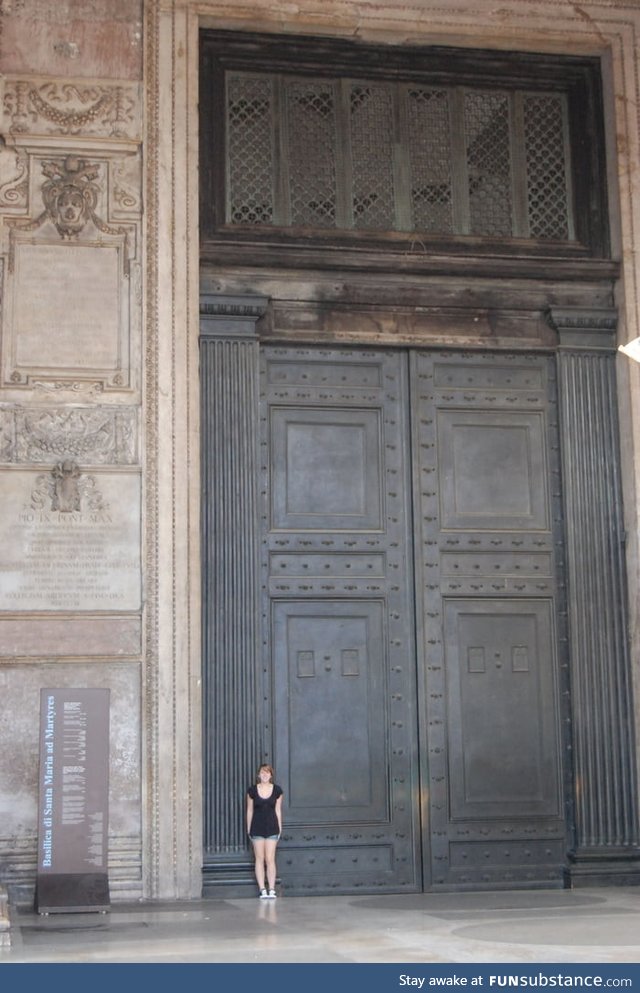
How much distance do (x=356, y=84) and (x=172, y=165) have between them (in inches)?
79.1

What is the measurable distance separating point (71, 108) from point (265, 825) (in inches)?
243

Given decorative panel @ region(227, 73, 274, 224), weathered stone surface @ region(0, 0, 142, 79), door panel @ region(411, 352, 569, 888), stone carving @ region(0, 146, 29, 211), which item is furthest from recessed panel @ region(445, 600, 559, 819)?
weathered stone surface @ region(0, 0, 142, 79)

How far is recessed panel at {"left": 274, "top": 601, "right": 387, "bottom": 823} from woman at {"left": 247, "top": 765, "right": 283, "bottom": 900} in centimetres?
59

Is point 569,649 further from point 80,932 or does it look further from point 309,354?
point 80,932

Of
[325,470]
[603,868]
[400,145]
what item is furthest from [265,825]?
[400,145]

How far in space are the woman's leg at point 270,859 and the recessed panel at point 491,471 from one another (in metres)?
3.14

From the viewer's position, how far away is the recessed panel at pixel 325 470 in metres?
12.7

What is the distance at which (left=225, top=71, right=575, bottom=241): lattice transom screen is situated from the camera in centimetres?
1309

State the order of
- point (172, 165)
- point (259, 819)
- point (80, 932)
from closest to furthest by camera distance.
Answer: point (80, 932), point (259, 819), point (172, 165)

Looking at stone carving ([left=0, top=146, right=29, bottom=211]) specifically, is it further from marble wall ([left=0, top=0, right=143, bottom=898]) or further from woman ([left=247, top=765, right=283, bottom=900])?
woman ([left=247, top=765, right=283, bottom=900])

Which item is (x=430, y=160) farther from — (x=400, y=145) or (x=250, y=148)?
(x=250, y=148)

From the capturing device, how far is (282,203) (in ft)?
Answer: 42.8

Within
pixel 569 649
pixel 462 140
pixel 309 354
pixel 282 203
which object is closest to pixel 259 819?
pixel 569 649

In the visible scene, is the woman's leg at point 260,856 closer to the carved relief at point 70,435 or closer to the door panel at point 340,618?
the door panel at point 340,618
